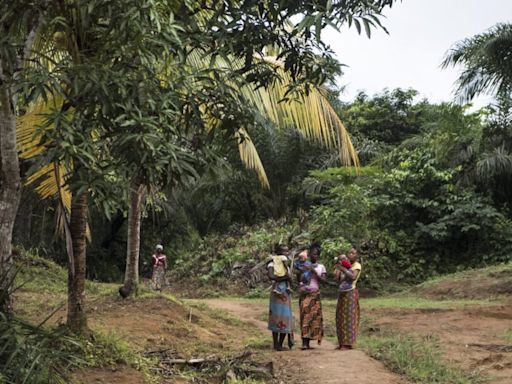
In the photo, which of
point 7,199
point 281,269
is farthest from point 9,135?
point 281,269

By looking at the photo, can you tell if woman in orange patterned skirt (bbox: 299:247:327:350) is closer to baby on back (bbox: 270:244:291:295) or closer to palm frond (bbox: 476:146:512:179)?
baby on back (bbox: 270:244:291:295)

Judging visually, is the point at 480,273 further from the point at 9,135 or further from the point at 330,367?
the point at 9,135

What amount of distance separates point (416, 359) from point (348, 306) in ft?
3.76

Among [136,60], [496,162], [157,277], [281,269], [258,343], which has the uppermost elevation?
[496,162]

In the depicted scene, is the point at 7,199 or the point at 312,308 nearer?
the point at 7,199

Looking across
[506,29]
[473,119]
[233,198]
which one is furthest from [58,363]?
[233,198]

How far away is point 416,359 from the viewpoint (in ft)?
23.7

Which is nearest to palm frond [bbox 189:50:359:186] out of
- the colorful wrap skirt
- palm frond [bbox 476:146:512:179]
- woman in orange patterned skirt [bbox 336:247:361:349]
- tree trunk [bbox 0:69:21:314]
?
woman in orange patterned skirt [bbox 336:247:361:349]

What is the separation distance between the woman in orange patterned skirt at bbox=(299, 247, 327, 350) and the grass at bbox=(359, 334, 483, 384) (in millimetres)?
671

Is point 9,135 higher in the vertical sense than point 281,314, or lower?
higher

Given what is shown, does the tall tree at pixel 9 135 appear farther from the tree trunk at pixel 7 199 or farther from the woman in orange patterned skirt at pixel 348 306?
the woman in orange patterned skirt at pixel 348 306

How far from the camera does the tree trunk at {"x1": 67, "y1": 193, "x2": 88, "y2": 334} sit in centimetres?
561

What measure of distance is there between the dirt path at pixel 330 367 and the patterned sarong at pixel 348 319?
0.63 feet

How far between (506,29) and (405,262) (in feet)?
21.9
